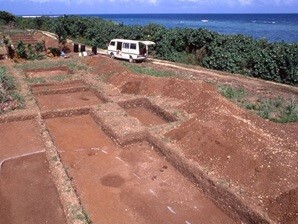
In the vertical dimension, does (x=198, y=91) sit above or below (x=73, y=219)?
Result: above

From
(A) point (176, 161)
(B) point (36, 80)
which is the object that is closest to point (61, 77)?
(B) point (36, 80)

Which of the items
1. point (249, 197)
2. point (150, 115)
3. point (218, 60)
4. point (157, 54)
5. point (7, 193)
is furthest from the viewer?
point (157, 54)

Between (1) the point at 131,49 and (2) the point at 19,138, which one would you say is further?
(1) the point at 131,49

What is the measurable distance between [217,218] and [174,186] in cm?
188

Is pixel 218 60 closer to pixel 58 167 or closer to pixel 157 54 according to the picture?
pixel 157 54

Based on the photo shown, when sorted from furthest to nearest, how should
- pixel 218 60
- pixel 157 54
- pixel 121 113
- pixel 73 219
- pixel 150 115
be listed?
1. pixel 157 54
2. pixel 218 60
3. pixel 150 115
4. pixel 121 113
5. pixel 73 219

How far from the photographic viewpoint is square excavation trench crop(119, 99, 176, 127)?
52.7ft

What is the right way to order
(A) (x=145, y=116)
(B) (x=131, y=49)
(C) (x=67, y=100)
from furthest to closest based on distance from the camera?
(B) (x=131, y=49)
(C) (x=67, y=100)
(A) (x=145, y=116)

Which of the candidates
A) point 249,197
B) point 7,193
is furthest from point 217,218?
point 7,193

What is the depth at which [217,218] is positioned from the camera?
9133mm

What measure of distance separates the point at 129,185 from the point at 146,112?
7544mm

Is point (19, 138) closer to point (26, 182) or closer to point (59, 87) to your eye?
point (26, 182)

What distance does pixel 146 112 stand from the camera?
17641 mm

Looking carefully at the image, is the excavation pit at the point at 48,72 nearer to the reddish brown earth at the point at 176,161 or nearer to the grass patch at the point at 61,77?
the grass patch at the point at 61,77
